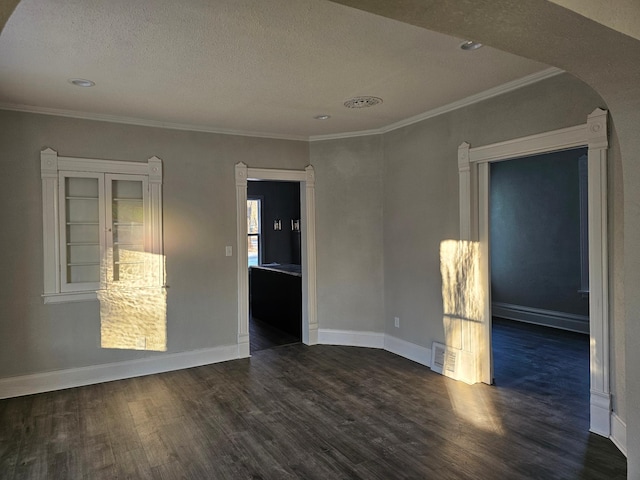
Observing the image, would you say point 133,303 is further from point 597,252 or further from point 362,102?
point 597,252

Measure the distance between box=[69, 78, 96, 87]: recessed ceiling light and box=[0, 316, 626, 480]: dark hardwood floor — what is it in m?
2.65

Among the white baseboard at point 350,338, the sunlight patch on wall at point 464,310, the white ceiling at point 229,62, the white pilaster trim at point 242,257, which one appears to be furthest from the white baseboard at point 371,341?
the white ceiling at point 229,62

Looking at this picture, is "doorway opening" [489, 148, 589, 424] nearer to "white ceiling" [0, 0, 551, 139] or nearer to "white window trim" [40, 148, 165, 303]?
"white ceiling" [0, 0, 551, 139]

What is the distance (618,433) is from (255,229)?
8.07m

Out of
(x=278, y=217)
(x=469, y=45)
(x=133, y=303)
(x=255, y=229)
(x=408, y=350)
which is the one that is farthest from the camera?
(x=278, y=217)

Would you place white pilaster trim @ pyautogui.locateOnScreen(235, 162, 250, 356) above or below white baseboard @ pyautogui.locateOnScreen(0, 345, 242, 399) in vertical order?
above

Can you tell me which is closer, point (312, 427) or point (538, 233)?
point (312, 427)

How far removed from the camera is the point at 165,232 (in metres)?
4.52

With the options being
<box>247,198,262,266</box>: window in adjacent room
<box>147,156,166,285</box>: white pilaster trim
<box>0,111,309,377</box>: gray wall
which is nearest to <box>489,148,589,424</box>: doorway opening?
<box>0,111,309,377</box>: gray wall

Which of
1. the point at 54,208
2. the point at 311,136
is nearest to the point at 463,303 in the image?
the point at 311,136

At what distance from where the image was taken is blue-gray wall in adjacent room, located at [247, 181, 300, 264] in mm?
9875

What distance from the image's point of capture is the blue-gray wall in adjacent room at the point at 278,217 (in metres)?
9.88

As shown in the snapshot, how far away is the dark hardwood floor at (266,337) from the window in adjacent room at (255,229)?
3.42m

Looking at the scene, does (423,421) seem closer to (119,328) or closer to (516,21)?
(516,21)
